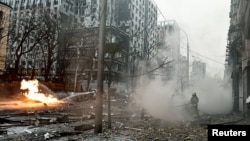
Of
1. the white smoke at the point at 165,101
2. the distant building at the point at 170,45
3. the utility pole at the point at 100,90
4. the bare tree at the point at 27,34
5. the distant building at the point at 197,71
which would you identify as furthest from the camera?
the distant building at the point at 197,71

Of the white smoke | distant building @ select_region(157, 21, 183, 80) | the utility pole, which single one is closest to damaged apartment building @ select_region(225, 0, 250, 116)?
the white smoke

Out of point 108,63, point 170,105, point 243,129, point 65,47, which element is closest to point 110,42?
point 108,63

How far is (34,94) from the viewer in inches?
1097

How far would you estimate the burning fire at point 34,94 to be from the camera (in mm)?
26862

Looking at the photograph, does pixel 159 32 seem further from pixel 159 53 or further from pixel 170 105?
pixel 170 105

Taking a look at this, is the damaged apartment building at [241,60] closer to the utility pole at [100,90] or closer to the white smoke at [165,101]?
the white smoke at [165,101]

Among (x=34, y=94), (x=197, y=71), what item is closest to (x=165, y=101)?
(x=34, y=94)

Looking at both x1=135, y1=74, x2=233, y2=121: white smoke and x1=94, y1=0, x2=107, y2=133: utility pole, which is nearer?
x1=94, y1=0, x2=107, y2=133: utility pole

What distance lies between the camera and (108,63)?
13.1 metres

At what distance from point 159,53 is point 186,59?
623 centimetres

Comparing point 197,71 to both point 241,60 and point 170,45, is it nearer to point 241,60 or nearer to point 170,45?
point 170,45

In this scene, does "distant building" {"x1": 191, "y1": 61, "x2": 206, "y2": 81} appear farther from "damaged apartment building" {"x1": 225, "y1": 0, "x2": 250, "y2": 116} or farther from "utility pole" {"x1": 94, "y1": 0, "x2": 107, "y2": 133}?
"utility pole" {"x1": 94, "y1": 0, "x2": 107, "y2": 133}

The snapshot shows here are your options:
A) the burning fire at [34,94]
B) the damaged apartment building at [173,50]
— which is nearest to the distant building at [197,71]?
the damaged apartment building at [173,50]

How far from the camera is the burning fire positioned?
2686 cm
